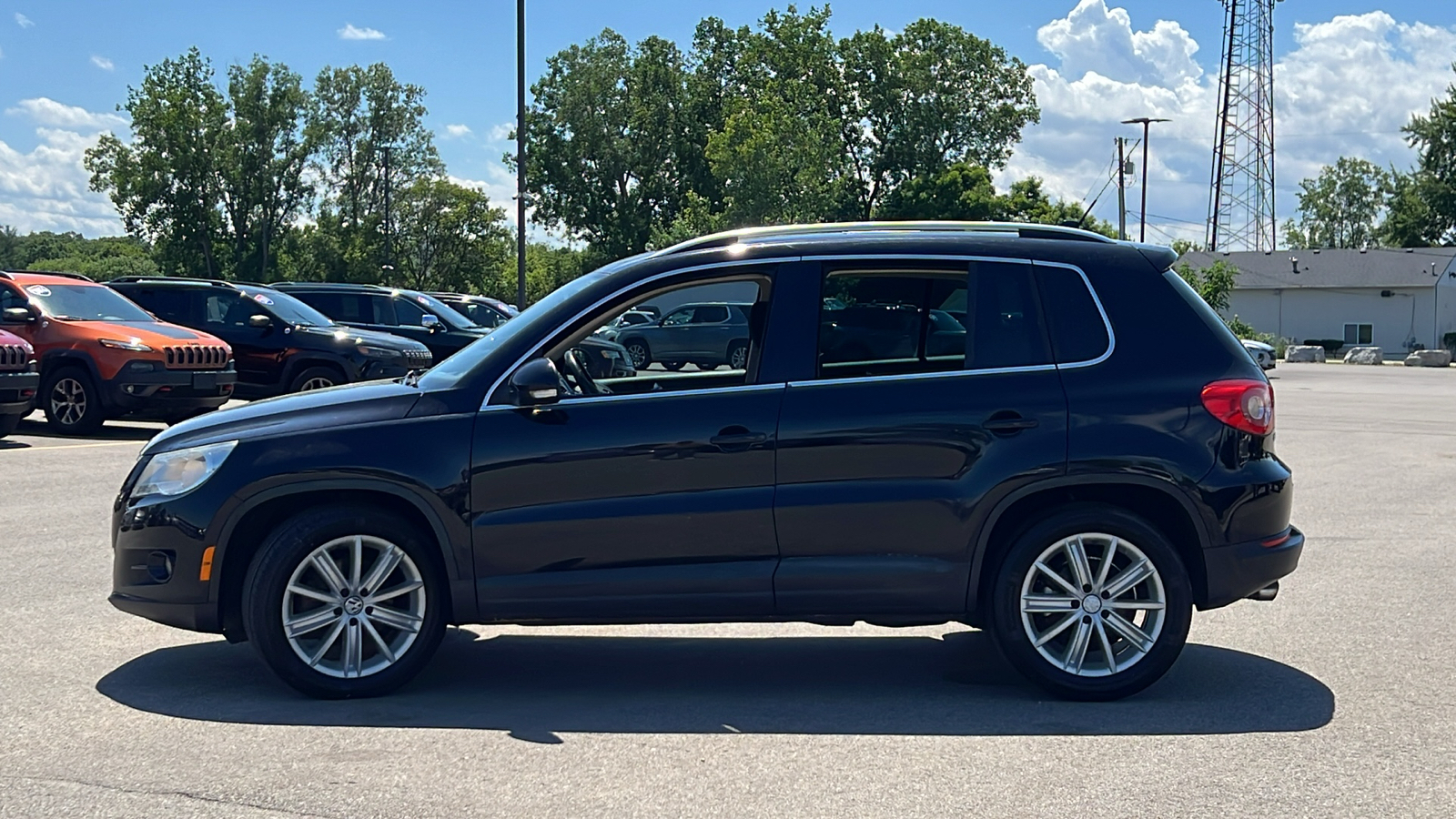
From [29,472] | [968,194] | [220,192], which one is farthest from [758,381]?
[220,192]

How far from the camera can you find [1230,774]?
465 centimetres

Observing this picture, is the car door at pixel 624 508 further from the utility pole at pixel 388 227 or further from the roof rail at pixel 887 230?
the utility pole at pixel 388 227

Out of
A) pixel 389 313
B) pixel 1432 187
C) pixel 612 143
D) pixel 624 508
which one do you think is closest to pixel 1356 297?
pixel 1432 187

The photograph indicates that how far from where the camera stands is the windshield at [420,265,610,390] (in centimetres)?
562

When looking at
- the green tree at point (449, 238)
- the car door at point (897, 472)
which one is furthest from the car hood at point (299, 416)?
the green tree at point (449, 238)

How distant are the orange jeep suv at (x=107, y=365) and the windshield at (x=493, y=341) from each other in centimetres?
1070

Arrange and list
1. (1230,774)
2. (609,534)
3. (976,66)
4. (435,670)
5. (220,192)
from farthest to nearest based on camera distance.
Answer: (220,192), (976,66), (435,670), (609,534), (1230,774)

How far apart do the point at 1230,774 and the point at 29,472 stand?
36.4ft

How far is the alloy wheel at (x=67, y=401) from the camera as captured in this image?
1551cm

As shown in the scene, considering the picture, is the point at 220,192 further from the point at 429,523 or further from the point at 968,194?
the point at 429,523

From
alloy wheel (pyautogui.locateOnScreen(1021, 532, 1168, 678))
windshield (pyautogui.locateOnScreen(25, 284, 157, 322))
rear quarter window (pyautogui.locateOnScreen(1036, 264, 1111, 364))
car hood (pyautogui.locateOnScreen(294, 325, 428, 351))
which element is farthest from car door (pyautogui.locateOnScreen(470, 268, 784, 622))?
car hood (pyautogui.locateOnScreen(294, 325, 428, 351))

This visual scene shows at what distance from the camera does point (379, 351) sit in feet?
58.2

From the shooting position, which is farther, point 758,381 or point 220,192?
point 220,192

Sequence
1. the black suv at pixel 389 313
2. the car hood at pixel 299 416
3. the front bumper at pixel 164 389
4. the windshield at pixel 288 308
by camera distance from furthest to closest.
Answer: the black suv at pixel 389 313, the windshield at pixel 288 308, the front bumper at pixel 164 389, the car hood at pixel 299 416
